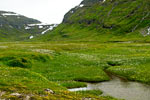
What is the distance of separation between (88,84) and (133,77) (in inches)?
340

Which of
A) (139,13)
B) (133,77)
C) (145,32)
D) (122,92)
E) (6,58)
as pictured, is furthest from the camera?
(139,13)

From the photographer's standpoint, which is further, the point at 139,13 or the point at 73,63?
the point at 139,13

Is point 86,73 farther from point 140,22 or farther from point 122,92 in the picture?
point 140,22

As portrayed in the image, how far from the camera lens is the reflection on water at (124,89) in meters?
23.6

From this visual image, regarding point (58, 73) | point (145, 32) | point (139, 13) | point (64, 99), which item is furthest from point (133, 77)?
point (139, 13)

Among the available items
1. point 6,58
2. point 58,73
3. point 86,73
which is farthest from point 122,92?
point 6,58

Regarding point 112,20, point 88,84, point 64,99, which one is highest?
point 112,20

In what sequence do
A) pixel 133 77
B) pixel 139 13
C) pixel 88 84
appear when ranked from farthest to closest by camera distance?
pixel 139 13, pixel 133 77, pixel 88 84

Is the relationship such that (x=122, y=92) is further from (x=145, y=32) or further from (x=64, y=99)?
(x=145, y=32)

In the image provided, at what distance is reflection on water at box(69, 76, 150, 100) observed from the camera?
23.6 m

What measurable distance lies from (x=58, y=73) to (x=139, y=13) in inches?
6486

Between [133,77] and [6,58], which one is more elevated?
[6,58]

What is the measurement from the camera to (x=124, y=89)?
2684 cm

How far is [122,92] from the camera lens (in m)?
25.5
